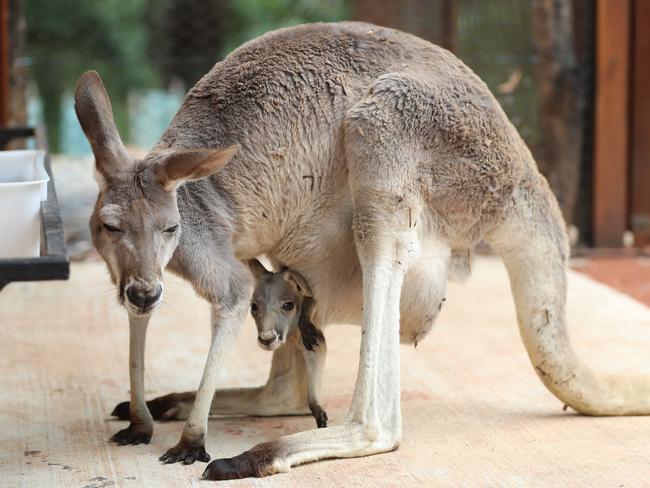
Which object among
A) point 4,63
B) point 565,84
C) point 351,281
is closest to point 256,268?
point 351,281

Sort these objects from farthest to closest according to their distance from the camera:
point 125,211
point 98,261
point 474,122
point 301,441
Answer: point 98,261 → point 474,122 → point 301,441 → point 125,211

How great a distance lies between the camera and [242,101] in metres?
3.45

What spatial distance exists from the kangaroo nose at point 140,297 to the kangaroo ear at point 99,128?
1.17 ft

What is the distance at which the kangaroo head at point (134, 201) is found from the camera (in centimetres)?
292

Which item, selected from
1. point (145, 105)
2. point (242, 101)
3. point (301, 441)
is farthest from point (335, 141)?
point (145, 105)

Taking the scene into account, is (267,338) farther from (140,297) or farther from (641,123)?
(641,123)

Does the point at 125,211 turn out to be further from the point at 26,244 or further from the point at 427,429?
the point at 427,429

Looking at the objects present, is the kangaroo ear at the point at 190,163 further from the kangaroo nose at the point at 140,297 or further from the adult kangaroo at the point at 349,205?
the kangaroo nose at the point at 140,297

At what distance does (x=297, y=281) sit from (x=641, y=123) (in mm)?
3733

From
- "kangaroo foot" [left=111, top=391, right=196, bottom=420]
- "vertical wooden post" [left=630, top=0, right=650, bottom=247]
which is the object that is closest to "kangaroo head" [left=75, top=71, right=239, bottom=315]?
"kangaroo foot" [left=111, top=391, right=196, bottom=420]

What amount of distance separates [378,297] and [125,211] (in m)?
0.79

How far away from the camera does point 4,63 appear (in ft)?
21.2

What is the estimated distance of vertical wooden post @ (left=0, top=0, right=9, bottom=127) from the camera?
646cm

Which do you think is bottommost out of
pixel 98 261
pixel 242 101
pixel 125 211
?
pixel 98 261
